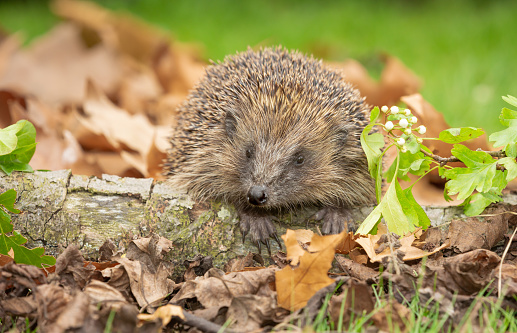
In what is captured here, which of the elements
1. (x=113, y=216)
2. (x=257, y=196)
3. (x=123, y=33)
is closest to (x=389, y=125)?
(x=257, y=196)

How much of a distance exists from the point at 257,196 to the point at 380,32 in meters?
6.40

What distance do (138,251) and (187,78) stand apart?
4059 mm

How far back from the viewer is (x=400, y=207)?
3.16 metres

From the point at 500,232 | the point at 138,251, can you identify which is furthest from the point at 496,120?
the point at 138,251

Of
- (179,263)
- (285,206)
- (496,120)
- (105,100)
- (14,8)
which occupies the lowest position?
(179,263)

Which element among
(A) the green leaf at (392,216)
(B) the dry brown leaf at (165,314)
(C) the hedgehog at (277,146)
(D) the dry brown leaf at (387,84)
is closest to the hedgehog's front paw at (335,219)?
(C) the hedgehog at (277,146)

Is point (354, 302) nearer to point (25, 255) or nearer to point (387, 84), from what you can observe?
point (25, 255)

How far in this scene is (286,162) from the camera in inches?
148

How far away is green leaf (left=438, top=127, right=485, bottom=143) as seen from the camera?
3.16m

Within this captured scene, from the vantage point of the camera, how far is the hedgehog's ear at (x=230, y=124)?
3980mm

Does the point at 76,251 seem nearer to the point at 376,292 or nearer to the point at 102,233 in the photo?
the point at 102,233

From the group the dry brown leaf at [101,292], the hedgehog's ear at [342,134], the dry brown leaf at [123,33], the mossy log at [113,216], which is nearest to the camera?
the dry brown leaf at [101,292]

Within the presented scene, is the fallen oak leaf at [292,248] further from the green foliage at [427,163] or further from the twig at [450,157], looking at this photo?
the twig at [450,157]

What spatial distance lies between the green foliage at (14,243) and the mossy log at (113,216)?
259 mm
